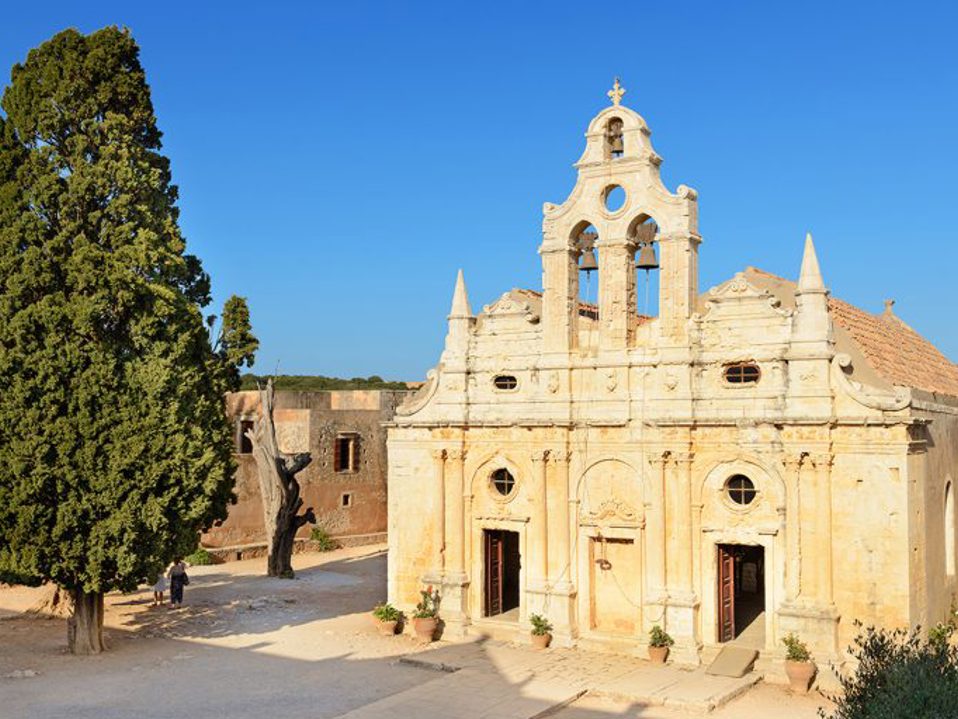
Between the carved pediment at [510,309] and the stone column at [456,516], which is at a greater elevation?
the carved pediment at [510,309]

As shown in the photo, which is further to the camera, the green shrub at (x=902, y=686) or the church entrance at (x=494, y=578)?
the church entrance at (x=494, y=578)

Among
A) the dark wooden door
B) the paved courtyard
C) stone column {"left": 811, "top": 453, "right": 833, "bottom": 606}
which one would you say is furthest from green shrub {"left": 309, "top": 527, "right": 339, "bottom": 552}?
stone column {"left": 811, "top": 453, "right": 833, "bottom": 606}

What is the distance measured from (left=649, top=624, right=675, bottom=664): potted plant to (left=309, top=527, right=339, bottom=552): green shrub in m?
20.5

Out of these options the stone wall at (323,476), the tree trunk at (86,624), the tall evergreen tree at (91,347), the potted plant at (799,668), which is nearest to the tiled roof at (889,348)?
the potted plant at (799,668)

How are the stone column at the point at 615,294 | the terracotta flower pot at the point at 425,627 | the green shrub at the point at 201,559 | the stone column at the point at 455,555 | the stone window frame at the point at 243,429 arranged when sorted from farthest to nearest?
the stone window frame at the point at 243,429
the green shrub at the point at 201,559
the stone column at the point at 455,555
the terracotta flower pot at the point at 425,627
the stone column at the point at 615,294

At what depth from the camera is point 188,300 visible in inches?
916

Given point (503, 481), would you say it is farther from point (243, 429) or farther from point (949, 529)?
point (243, 429)

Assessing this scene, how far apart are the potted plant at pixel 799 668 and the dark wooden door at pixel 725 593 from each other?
6.67 feet

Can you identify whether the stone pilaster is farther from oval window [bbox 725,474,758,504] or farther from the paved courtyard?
oval window [bbox 725,474,758,504]

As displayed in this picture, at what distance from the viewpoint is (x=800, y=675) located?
1845 cm

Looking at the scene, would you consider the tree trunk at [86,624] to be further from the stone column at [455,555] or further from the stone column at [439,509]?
the stone column at [455,555]

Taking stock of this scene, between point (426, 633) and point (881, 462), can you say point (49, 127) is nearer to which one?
point (426, 633)

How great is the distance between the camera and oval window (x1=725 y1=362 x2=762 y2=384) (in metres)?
20.4

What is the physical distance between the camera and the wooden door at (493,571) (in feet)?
76.7
